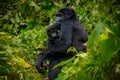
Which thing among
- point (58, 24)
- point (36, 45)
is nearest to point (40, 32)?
point (36, 45)

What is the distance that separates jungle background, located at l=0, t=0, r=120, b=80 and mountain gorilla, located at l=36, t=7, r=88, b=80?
305 mm

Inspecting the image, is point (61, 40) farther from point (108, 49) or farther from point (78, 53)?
point (108, 49)

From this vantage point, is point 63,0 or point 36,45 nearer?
point 36,45

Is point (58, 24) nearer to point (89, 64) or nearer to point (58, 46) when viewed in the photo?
point (58, 46)

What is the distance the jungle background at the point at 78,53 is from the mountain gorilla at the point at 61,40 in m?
0.30

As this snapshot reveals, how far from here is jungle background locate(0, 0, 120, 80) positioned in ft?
7.56

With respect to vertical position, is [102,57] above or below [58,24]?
above

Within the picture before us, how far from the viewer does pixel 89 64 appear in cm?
259

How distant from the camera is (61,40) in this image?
5.82 meters

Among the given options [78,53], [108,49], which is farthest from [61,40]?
[108,49]

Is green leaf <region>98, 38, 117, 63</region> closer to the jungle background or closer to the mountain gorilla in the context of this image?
the jungle background

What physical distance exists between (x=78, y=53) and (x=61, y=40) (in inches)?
108

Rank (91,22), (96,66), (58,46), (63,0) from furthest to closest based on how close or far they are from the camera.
→ (63,0) → (91,22) → (58,46) → (96,66)

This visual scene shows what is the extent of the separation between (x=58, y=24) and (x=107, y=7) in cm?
364
